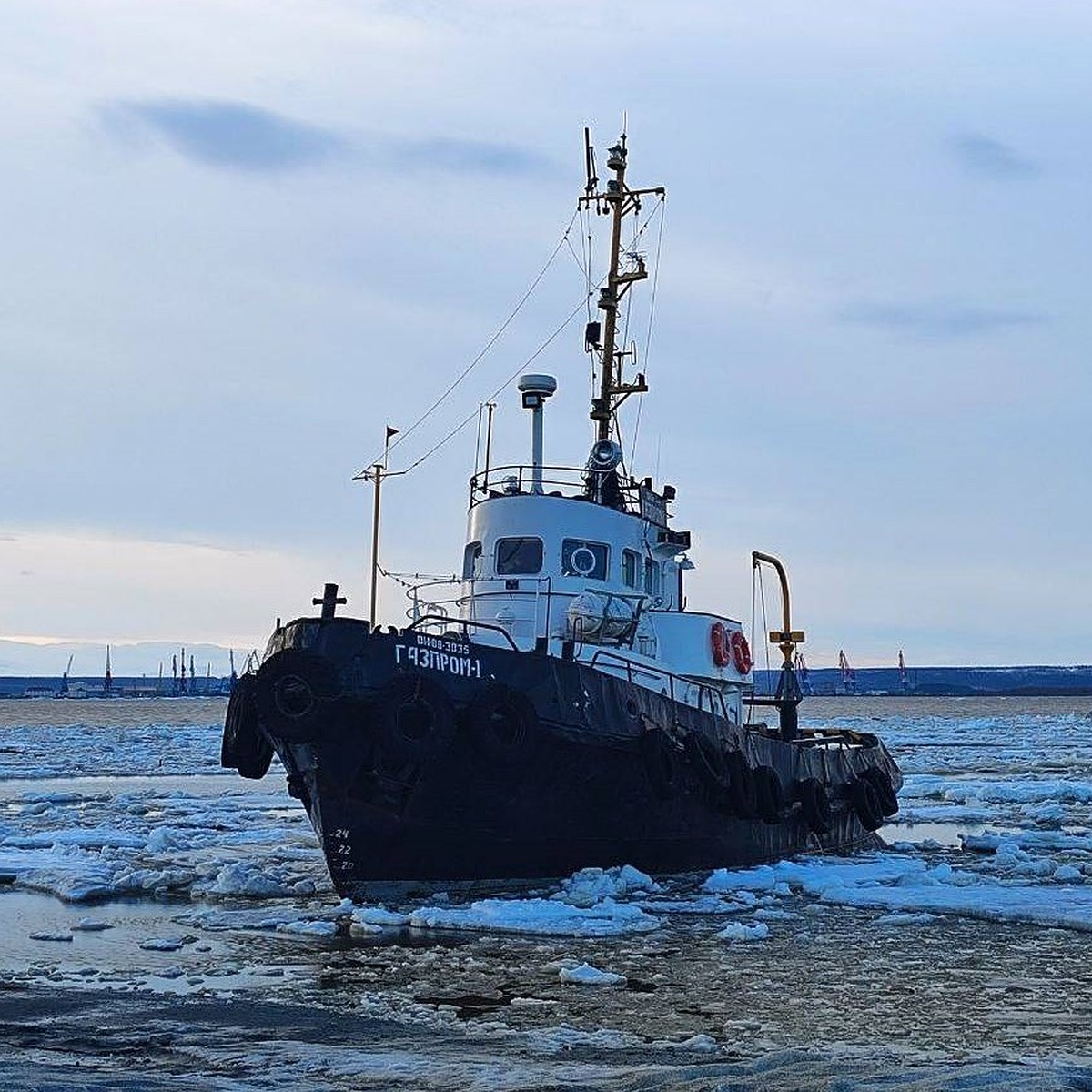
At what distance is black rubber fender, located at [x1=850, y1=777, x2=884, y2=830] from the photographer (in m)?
20.5

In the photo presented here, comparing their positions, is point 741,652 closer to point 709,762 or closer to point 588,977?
point 709,762

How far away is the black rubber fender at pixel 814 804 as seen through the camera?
18.5 meters

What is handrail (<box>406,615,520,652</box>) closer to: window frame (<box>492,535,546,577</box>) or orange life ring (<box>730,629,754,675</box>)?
window frame (<box>492,535,546,577</box>)

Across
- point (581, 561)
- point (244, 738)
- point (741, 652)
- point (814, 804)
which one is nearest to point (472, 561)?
point (581, 561)

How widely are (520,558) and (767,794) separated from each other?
3.93 metres

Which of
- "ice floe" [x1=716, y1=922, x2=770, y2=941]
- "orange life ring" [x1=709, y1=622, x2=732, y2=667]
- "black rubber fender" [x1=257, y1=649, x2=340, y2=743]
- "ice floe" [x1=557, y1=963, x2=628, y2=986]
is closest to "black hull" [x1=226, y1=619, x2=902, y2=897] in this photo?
"black rubber fender" [x1=257, y1=649, x2=340, y2=743]

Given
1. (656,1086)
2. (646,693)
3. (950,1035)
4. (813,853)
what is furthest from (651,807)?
(656,1086)

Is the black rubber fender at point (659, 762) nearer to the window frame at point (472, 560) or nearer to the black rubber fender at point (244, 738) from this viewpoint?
the window frame at point (472, 560)

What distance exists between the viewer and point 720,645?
1845 cm

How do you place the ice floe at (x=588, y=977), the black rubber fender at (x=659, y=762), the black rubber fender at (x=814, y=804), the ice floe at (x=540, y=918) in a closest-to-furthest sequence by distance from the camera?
the ice floe at (x=588, y=977)
the ice floe at (x=540, y=918)
the black rubber fender at (x=659, y=762)
the black rubber fender at (x=814, y=804)

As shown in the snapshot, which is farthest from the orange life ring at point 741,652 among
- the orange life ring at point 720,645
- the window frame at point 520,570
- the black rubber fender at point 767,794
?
the window frame at point 520,570

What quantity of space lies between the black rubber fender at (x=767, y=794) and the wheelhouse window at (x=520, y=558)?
3463 millimetres

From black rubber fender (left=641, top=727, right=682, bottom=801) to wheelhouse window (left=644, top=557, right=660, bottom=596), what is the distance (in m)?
3.61

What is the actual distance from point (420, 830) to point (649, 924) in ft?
7.88
